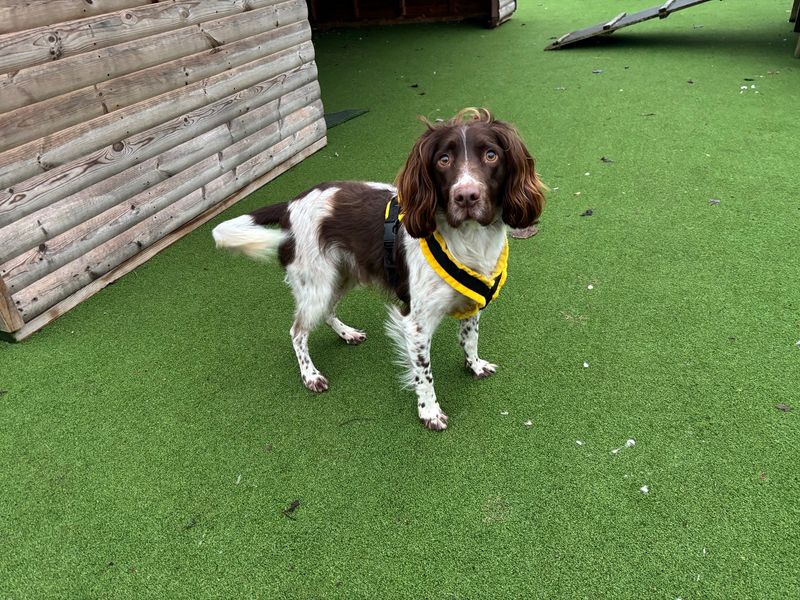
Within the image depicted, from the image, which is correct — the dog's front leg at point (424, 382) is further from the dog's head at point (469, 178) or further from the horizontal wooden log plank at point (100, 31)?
the horizontal wooden log plank at point (100, 31)

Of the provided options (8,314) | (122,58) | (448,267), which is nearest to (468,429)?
(448,267)

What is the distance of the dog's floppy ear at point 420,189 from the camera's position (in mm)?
2137

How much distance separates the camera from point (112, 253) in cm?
396

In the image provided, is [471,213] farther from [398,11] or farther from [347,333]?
[398,11]

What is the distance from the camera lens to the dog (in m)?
2.11

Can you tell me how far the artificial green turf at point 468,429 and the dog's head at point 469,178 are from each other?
1034mm

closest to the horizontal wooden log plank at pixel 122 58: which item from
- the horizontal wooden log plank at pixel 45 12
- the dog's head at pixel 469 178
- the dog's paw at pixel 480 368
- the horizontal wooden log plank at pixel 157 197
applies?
the horizontal wooden log plank at pixel 45 12

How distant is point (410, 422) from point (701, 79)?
20.5 ft

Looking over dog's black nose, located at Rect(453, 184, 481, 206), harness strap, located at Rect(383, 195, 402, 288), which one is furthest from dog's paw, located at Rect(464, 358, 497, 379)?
dog's black nose, located at Rect(453, 184, 481, 206)

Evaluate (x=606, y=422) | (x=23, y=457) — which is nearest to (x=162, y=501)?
(x=23, y=457)

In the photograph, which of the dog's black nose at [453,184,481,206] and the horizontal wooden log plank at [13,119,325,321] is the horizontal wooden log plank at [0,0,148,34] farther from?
the dog's black nose at [453,184,481,206]

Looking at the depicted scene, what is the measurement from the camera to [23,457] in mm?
2641

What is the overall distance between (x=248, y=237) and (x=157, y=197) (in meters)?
1.93

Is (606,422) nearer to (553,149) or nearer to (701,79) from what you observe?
(553,149)
